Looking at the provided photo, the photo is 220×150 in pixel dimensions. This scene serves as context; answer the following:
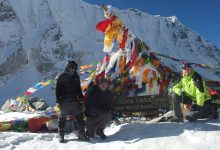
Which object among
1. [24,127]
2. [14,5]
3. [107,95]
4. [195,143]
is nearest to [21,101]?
[24,127]

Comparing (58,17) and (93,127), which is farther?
(58,17)

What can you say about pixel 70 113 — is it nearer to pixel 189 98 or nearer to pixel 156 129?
pixel 156 129

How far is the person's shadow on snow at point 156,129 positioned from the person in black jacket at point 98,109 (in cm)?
37

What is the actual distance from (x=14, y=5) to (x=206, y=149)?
10559 cm

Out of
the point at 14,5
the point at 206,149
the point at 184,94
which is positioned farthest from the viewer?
the point at 14,5

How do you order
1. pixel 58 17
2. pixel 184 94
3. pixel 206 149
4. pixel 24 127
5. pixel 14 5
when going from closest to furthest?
pixel 206 149, pixel 184 94, pixel 24 127, pixel 14 5, pixel 58 17

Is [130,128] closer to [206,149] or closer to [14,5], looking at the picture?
[206,149]

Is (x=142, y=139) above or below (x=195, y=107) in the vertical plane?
below

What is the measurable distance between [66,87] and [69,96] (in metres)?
0.19

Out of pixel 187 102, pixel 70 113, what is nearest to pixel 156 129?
pixel 187 102

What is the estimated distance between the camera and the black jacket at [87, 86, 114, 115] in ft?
28.3

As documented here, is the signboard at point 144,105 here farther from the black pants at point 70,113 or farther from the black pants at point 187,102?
the black pants at point 70,113

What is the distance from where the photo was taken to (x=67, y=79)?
27.3 feet

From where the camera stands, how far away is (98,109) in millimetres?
8609
